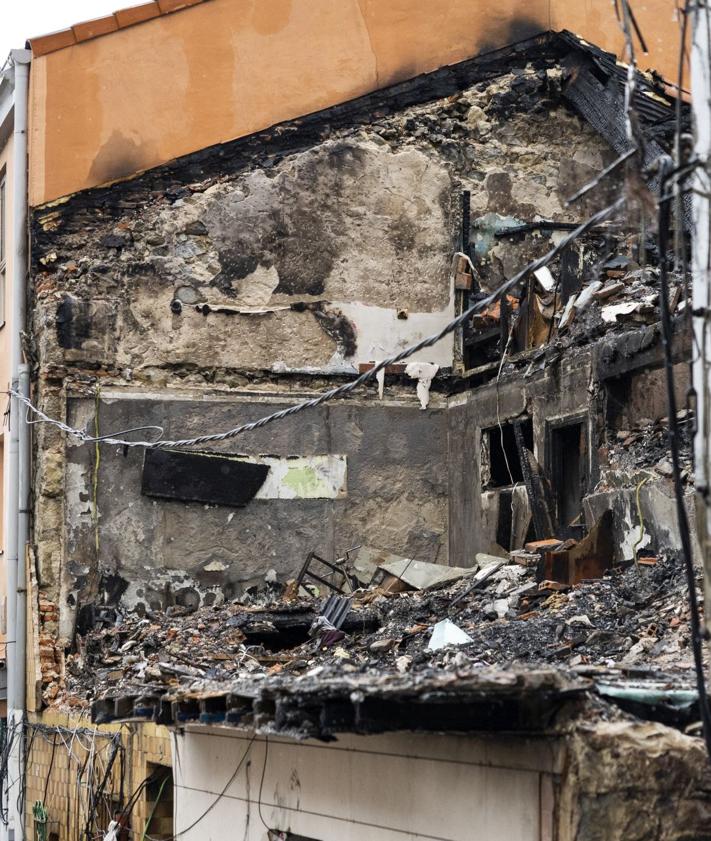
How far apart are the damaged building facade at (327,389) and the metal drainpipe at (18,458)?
13cm

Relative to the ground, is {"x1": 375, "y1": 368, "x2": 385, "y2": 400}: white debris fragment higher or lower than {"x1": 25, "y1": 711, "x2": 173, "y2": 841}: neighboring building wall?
higher

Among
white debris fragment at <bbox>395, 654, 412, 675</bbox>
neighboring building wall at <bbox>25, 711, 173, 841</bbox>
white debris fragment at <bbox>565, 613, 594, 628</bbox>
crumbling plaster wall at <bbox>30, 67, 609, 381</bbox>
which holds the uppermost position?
crumbling plaster wall at <bbox>30, 67, 609, 381</bbox>

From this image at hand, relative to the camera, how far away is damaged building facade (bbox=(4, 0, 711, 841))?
11469 millimetres

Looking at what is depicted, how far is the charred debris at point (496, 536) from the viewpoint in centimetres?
641

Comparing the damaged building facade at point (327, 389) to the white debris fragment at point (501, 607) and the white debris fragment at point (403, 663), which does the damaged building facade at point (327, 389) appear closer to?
the white debris fragment at point (501, 607)

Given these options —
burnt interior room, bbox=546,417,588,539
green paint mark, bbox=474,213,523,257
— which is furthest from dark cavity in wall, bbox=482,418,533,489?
green paint mark, bbox=474,213,523,257

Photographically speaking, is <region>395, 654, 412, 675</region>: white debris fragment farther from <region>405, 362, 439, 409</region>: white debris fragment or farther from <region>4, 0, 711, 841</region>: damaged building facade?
<region>405, 362, 439, 409</region>: white debris fragment

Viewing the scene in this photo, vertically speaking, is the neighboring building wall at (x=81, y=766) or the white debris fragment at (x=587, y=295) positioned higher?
the white debris fragment at (x=587, y=295)

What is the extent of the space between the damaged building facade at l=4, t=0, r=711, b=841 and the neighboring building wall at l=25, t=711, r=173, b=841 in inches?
1.9

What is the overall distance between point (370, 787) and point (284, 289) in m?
7.64

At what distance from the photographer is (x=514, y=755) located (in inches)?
256

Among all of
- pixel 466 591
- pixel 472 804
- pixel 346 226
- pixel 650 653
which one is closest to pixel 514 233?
pixel 346 226

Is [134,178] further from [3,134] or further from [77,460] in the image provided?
[77,460]

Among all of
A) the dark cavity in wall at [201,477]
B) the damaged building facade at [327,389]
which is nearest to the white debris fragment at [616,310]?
the damaged building facade at [327,389]
